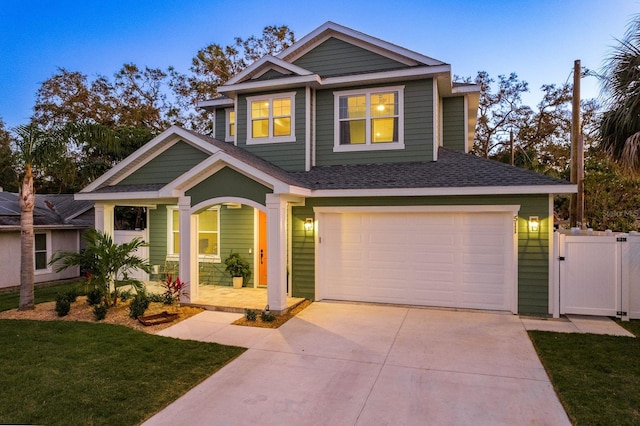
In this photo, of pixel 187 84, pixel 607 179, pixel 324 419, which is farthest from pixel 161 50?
pixel 324 419

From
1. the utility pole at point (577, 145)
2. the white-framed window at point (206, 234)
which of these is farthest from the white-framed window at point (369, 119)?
the utility pole at point (577, 145)

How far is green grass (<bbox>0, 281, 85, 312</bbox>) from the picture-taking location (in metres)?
8.96

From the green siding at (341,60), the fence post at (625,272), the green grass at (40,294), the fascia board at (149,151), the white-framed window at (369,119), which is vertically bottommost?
the green grass at (40,294)

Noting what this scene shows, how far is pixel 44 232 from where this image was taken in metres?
12.1

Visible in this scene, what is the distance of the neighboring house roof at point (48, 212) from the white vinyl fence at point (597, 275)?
14.2 m

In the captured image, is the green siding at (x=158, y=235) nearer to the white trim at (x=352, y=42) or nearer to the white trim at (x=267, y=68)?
the white trim at (x=267, y=68)

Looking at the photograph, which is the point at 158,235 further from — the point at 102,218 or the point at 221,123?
the point at 221,123

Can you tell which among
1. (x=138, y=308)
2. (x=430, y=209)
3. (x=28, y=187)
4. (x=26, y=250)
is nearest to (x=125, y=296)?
(x=138, y=308)

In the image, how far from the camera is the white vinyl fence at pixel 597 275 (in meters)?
7.41

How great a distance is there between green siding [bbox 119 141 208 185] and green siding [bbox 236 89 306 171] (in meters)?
1.58

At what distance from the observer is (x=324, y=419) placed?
3934 millimetres

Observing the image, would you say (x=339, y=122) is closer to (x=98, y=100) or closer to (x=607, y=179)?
(x=607, y=179)

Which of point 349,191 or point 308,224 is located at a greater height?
point 349,191

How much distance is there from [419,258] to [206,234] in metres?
6.38
